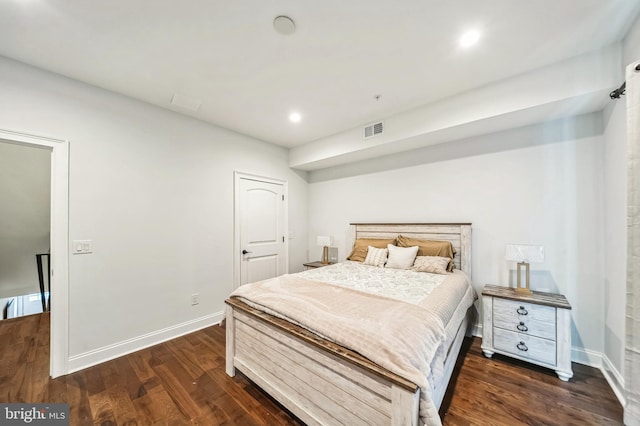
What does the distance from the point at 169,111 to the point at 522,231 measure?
434cm

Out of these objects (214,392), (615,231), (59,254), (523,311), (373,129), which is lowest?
(214,392)

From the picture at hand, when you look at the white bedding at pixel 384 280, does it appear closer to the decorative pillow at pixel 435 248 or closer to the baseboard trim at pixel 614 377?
the decorative pillow at pixel 435 248

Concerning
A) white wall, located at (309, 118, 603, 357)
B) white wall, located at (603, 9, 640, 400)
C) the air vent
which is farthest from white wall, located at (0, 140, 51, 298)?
white wall, located at (603, 9, 640, 400)

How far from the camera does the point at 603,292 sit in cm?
220

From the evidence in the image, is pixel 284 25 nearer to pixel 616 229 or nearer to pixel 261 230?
pixel 261 230

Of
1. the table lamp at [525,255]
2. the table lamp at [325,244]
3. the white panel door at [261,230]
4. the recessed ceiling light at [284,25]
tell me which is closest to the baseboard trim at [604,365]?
the table lamp at [525,255]

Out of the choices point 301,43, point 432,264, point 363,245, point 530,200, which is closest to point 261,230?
point 363,245

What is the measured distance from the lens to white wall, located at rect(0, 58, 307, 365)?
224 cm

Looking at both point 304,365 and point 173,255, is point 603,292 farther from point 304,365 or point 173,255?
point 173,255

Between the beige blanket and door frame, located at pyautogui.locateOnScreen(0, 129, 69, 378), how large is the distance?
5.28 feet

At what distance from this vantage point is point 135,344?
2590mm

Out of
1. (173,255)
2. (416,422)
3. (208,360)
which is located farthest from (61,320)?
(416,422)

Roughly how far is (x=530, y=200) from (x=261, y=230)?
3533mm

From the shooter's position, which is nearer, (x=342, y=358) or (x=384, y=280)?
(x=342, y=358)
